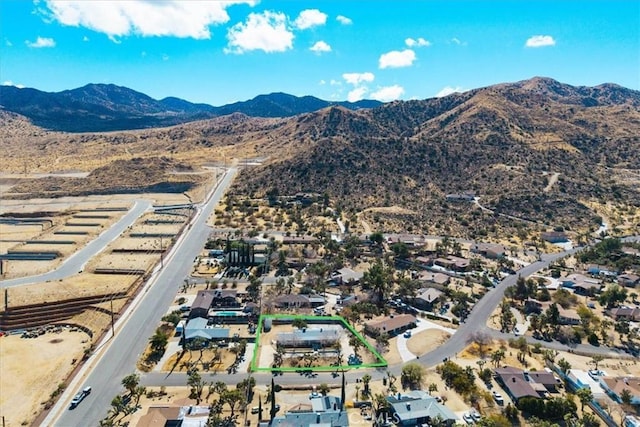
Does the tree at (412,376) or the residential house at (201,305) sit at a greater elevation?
the residential house at (201,305)

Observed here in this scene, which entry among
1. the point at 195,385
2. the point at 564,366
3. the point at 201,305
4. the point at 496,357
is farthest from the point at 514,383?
the point at 201,305

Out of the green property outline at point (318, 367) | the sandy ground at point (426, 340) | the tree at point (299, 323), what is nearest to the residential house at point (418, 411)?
the green property outline at point (318, 367)

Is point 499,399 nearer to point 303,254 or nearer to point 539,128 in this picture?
point 303,254

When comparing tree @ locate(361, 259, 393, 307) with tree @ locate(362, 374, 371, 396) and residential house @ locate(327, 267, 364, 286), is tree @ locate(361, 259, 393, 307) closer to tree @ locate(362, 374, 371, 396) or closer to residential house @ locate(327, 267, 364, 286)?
residential house @ locate(327, 267, 364, 286)

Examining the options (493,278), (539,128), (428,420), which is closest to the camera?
(428,420)

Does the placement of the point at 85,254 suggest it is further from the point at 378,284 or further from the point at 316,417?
the point at 316,417

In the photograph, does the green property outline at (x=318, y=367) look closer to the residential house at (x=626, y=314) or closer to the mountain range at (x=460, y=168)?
the residential house at (x=626, y=314)

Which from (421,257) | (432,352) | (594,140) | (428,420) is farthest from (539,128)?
(428,420)
